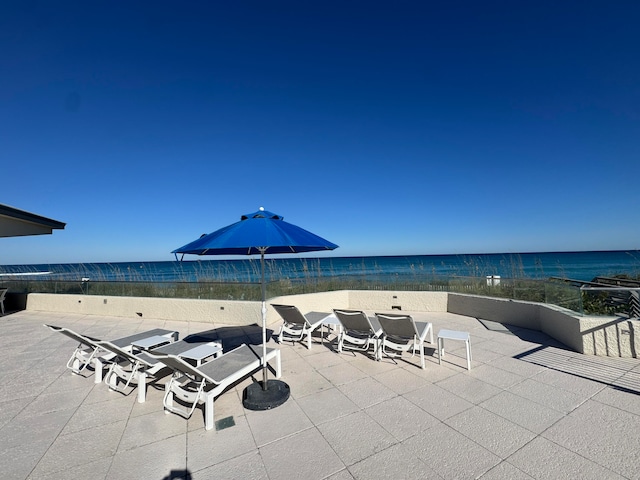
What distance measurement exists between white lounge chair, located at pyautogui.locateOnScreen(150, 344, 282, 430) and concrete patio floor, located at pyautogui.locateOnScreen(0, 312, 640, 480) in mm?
148

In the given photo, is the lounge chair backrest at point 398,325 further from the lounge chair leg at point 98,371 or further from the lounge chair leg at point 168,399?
the lounge chair leg at point 98,371

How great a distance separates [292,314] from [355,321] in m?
1.15

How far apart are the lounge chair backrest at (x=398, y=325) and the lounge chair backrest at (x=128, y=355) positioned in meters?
2.80

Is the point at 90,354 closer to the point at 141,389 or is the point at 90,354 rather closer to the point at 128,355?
the point at 128,355

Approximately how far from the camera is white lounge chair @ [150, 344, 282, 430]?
7.78ft

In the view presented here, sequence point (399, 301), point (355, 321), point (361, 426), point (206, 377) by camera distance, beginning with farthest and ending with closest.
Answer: point (399, 301)
point (355, 321)
point (206, 377)
point (361, 426)

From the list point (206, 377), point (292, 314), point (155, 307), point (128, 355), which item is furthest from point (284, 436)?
point (155, 307)

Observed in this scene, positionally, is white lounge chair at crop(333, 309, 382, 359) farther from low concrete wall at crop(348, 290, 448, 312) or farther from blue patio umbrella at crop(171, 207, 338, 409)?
low concrete wall at crop(348, 290, 448, 312)

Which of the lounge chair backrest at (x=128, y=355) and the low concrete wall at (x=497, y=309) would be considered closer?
the lounge chair backrest at (x=128, y=355)

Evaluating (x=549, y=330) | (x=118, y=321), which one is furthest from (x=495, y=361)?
(x=118, y=321)

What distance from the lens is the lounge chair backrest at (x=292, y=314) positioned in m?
4.45

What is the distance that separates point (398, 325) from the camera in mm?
3600

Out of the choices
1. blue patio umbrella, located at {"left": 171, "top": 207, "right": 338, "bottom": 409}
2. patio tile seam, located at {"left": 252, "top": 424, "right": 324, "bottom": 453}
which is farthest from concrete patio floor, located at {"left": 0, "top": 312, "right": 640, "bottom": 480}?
blue patio umbrella, located at {"left": 171, "top": 207, "right": 338, "bottom": 409}

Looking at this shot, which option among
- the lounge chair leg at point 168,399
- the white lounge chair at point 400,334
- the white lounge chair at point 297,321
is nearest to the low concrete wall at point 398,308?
the white lounge chair at point 297,321
